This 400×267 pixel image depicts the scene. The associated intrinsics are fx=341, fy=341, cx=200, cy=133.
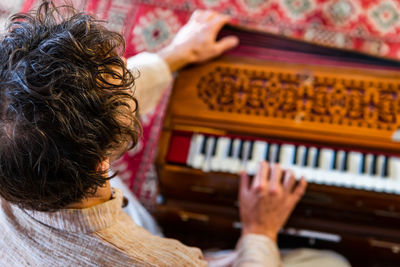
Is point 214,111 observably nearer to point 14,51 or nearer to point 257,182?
point 257,182

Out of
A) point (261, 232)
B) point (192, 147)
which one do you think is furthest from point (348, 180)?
point (192, 147)

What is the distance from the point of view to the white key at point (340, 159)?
4.26 ft

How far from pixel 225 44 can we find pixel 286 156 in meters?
0.53

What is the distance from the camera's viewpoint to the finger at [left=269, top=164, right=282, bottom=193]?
127 cm

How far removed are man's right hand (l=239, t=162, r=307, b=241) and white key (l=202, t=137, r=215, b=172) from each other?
14 centimetres

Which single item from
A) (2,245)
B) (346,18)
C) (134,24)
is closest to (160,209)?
(2,245)

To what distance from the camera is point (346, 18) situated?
2080 mm

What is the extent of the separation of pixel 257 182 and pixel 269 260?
27 centimetres

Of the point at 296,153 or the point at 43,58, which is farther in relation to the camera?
the point at 296,153

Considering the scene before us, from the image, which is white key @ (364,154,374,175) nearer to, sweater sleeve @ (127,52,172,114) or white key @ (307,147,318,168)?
white key @ (307,147,318,168)

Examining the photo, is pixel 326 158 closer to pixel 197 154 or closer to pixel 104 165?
pixel 197 154

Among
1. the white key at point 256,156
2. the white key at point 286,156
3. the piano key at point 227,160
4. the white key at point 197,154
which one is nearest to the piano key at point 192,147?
the white key at point 197,154

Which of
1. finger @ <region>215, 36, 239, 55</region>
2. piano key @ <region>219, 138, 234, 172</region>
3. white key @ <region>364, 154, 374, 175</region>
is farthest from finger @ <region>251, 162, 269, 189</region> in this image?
finger @ <region>215, 36, 239, 55</region>

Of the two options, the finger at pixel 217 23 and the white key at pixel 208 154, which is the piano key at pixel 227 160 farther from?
the finger at pixel 217 23
